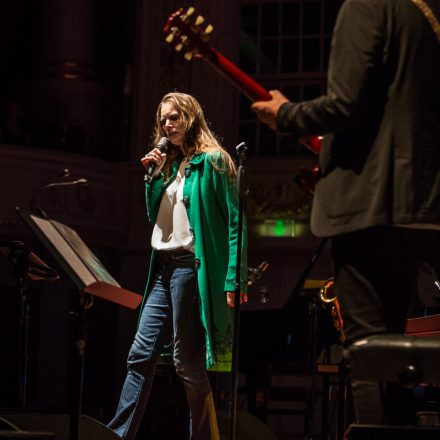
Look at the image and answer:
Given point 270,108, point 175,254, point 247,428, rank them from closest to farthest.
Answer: point 270,108
point 175,254
point 247,428

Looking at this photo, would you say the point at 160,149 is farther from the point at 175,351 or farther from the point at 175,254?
the point at 175,351

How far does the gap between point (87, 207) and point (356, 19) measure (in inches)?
317

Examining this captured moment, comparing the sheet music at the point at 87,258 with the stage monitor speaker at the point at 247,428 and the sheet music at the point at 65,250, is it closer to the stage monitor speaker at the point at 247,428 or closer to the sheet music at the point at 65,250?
the sheet music at the point at 65,250

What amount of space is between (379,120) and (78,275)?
3.83 ft

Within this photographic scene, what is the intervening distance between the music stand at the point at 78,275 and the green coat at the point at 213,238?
815 millimetres

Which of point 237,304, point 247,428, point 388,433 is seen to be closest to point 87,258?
point 237,304

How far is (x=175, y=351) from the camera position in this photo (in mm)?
4547

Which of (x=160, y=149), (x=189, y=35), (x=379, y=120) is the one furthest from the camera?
(x=160, y=149)

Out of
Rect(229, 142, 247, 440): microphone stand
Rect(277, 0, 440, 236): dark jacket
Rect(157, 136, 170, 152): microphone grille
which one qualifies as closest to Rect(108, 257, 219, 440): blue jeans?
Rect(229, 142, 247, 440): microphone stand

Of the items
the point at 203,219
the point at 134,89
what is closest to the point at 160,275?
the point at 203,219

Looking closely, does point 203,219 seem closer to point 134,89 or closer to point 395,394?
point 395,394

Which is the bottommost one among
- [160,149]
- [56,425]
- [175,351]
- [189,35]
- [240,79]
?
[56,425]

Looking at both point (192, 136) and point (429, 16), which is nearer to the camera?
point (429, 16)

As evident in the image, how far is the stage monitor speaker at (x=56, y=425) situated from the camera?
3.89 meters
